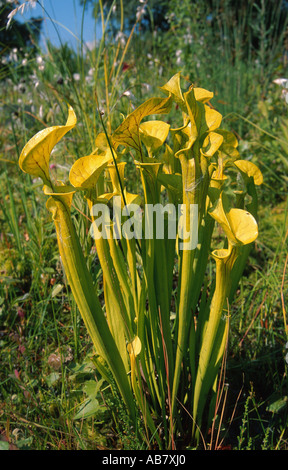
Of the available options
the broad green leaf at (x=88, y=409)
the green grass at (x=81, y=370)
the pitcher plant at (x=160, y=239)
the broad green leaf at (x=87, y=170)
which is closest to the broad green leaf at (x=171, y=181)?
the pitcher plant at (x=160, y=239)

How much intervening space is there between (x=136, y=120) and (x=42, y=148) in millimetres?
173

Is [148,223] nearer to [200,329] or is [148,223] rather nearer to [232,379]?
[200,329]

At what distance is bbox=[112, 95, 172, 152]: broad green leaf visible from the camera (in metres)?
0.60

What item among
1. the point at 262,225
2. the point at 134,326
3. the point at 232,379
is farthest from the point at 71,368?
the point at 262,225

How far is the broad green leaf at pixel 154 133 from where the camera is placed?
27.9 inches

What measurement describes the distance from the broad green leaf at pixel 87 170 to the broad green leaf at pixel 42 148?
2.1 inches

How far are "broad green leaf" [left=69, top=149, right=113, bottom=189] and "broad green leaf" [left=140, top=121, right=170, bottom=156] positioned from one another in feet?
0.33

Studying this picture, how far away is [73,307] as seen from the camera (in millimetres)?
1147

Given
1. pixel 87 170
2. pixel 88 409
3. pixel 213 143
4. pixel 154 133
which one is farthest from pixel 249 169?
pixel 88 409

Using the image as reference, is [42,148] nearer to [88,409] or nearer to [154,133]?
[154,133]

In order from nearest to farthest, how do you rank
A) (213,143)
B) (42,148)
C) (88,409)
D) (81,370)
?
(42,148), (213,143), (88,409), (81,370)

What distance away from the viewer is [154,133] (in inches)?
28.5

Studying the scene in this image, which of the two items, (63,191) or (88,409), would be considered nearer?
Result: (63,191)

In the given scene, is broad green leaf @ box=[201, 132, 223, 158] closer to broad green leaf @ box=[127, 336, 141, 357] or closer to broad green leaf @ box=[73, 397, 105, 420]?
broad green leaf @ box=[127, 336, 141, 357]
